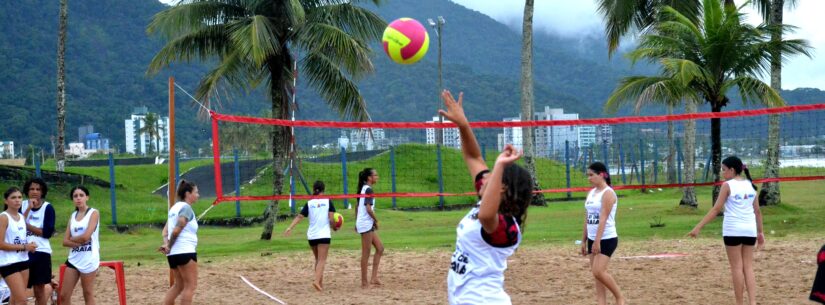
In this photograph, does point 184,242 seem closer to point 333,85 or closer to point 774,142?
point 333,85

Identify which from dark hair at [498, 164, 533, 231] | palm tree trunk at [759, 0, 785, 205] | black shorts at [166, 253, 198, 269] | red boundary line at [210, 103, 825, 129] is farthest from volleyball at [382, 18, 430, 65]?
Result: palm tree trunk at [759, 0, 785, 205]

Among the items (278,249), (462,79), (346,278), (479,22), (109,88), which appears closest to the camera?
(346,278)

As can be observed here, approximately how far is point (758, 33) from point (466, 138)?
14806 millimetres

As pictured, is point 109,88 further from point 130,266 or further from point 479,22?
point 479,22

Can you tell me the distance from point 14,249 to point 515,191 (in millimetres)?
5518

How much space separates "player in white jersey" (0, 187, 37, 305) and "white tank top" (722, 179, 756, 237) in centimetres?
658

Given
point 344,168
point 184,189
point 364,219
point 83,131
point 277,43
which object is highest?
point 277,43

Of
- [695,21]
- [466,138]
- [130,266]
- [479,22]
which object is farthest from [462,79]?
[466,138]

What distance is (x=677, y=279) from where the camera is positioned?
37.0 ft

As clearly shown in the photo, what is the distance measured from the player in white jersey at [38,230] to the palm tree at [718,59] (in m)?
12.4

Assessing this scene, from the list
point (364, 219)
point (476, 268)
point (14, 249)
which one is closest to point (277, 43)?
point (364, 219)

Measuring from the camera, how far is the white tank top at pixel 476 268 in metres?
4.77

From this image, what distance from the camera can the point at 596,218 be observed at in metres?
8.68

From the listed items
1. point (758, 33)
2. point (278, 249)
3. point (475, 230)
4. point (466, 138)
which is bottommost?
point (278, 249)
